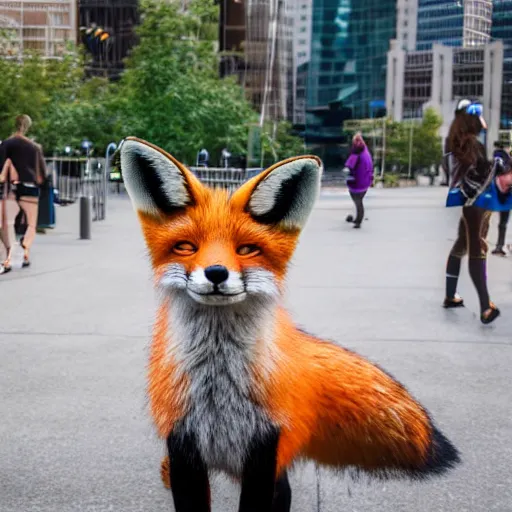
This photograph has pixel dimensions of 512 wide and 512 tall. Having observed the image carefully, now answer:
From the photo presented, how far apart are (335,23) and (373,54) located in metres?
4.07

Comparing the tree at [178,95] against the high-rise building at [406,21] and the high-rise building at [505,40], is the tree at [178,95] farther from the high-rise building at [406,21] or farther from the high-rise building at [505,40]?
the high-rise building at [406,21]

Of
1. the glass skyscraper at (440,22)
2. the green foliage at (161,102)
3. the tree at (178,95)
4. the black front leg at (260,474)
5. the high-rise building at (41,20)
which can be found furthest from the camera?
the high-rise building at (41,20)

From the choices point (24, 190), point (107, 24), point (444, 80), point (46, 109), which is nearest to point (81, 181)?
point (24, 190)

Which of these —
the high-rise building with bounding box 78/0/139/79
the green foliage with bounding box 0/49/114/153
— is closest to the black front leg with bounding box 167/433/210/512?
the green foliage with bounding box 0/49/114/153

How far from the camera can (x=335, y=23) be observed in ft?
178

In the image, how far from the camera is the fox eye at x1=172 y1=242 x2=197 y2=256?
298 cm

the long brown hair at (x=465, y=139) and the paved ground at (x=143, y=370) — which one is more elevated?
the long brown hair at (x=465, y=139)

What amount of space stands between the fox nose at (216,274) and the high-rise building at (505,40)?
142ft

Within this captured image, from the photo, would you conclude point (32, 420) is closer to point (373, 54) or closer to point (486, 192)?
point (486, 192)

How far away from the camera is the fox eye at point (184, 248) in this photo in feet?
9.77

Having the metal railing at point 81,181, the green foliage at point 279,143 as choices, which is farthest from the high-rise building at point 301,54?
the metal railing at point 81,181

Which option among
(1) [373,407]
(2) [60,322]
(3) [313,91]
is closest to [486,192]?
(2) [60,322]

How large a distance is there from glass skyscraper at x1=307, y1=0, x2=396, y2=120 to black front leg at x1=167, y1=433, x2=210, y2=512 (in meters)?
51.2

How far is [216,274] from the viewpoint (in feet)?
9.34
